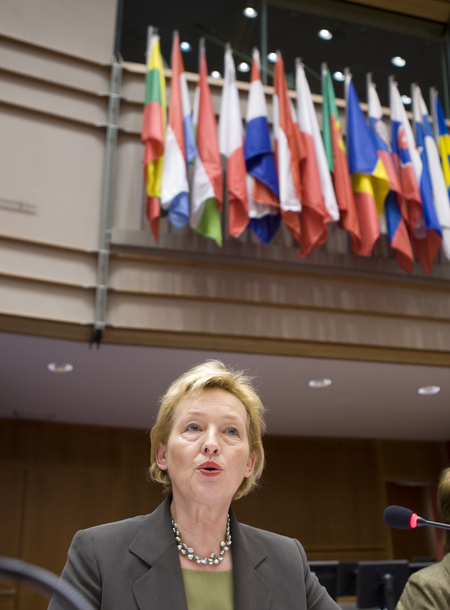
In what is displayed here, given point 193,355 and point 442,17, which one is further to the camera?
point 442,17

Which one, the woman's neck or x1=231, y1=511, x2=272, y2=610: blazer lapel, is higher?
the woman's neck

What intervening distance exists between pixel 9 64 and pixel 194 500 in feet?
16.2

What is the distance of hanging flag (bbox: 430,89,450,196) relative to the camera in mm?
6676

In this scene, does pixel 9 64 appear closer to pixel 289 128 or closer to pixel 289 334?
pixel 289 128

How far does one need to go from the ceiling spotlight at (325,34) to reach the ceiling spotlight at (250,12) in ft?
2.59

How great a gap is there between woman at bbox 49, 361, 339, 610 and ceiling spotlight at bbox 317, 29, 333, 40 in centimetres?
622

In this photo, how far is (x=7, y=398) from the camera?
284 inches

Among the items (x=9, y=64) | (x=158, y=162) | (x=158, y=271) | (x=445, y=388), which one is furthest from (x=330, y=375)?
(x=9, y=64)

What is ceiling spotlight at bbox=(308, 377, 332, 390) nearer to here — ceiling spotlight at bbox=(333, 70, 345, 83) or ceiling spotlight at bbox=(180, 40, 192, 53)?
ceiling spotlight at bbox=(333, 70, 345, 83)

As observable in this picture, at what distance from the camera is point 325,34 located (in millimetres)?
7254

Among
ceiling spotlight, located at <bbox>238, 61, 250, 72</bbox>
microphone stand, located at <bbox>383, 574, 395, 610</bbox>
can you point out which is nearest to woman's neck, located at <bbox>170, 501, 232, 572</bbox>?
microphone stand, located at <bbox>383, 574, 395, 610</bbox>

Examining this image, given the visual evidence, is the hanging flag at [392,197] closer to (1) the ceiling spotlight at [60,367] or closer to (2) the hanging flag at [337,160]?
(2) the hanging flag at [337,160]

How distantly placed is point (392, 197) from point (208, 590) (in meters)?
5.14

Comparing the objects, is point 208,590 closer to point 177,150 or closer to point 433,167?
point 177,150
